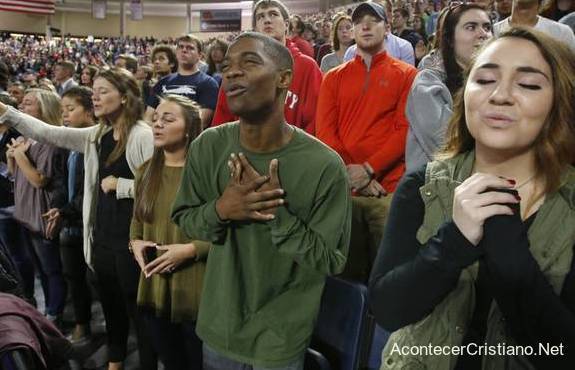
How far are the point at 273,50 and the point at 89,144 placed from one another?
170cm

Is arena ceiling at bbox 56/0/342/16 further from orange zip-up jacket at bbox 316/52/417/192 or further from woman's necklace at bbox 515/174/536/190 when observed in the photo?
woman's necklace at bbox 515/174/536/190

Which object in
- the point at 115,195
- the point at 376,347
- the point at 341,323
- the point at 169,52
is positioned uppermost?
the point at 169,52

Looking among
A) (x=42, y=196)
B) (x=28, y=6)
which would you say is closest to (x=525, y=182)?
(x=42, y=196)

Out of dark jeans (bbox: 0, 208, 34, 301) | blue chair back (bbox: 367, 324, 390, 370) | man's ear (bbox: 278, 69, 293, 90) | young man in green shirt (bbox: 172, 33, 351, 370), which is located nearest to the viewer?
young man in green shirt (bbox: 172, 33, 351, 370)

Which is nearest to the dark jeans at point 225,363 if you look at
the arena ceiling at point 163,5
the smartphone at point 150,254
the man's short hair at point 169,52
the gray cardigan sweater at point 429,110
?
the smartphone at point 150,254

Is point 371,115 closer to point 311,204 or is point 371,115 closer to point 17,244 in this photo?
point 311,204

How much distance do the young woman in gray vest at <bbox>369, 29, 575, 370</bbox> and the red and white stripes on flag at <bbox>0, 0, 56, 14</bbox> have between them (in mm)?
22289

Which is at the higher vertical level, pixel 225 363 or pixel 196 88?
pixel 196 88

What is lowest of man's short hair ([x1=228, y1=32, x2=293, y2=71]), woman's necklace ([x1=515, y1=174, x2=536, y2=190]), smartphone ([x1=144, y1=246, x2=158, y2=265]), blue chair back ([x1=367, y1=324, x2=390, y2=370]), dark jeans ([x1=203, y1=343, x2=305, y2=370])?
blue chair back ([x1=367, y1=324, x2=390, y2=370])

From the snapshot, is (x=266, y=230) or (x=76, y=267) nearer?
(x=266, y=230)

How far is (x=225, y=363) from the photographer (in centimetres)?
163

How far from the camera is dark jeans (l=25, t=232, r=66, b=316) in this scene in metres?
3.58

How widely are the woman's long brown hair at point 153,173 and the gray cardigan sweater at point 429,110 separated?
38.0 inches

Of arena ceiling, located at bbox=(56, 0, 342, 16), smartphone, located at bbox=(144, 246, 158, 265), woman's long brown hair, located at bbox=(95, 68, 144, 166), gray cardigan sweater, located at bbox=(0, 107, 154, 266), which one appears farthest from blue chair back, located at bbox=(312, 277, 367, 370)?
arena ceiling, located at bbox=(56, 0, 342, 16)
